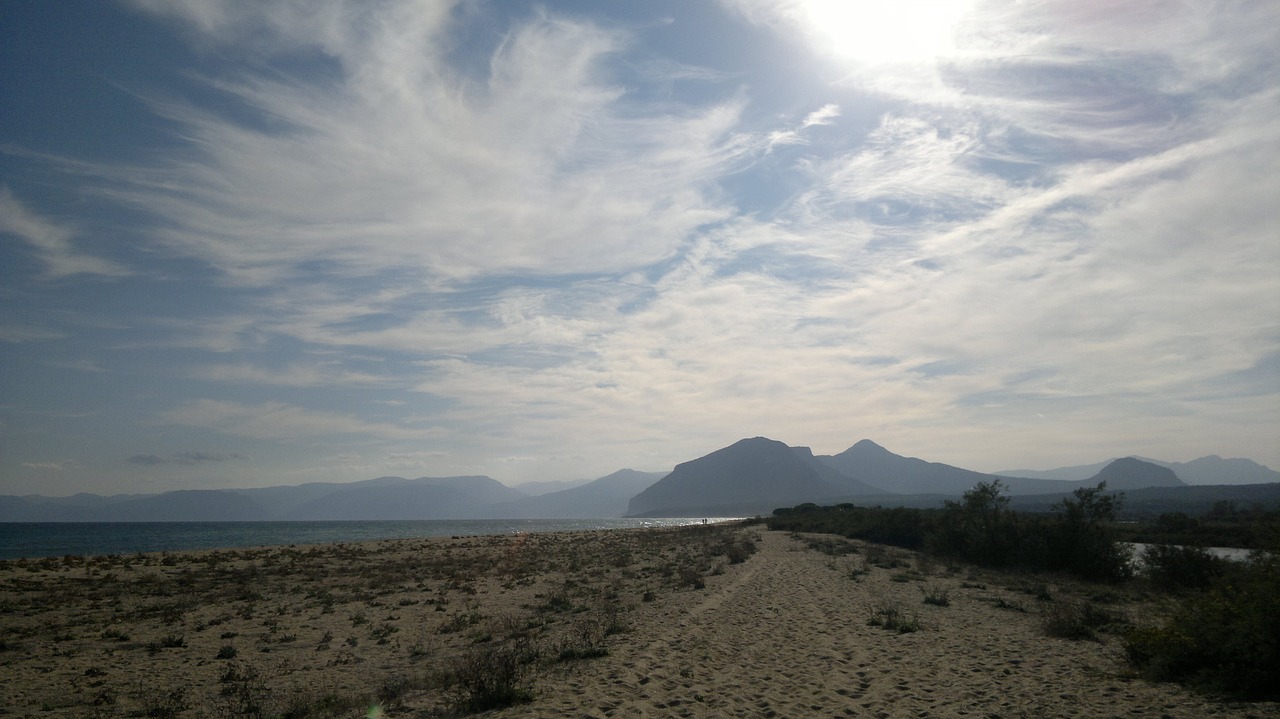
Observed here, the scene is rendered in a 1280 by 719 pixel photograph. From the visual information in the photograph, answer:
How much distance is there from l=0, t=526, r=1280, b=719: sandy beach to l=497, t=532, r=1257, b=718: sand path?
54mm

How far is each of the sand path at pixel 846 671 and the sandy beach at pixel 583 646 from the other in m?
0.05

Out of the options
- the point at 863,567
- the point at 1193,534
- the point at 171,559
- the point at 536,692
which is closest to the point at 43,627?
the point at 536,692

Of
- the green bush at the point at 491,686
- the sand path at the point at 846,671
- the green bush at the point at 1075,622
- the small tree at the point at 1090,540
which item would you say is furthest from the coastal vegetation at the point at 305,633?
the small tree at the point at 1090,540

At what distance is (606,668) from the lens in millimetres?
10820

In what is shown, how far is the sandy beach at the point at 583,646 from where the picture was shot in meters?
9.09

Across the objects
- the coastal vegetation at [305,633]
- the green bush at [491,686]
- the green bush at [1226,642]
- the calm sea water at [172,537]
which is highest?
the green bush at [1226,642]

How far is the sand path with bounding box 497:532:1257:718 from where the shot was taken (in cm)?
848

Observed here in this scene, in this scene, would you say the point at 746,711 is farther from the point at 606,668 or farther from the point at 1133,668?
the point at 1133,668

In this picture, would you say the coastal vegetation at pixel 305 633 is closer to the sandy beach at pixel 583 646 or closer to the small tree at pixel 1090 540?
the sandy beach at pixel 583 646

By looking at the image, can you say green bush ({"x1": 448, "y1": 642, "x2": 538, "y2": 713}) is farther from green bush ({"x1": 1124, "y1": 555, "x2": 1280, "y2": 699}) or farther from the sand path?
green bush ({"x1": 1124, "y1": 555, "x2": 1280, "y2": 699})

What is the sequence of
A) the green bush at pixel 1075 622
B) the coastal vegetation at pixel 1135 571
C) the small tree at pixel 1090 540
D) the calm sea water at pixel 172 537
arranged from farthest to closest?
the calm sea water at pixel 172 537 → the small tree at pixel 1090 540 → the green bush at pixel 1075 622 → the coastal vegetation at pixel 1135 571

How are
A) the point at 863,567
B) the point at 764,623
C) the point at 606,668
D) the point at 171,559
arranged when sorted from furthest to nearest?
the point at 171,559 < the point at 863,567 < the point at 764,623 < the point at 606,668

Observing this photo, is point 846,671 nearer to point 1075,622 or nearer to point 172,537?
point 1075,622

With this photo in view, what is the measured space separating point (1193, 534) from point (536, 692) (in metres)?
60.8
